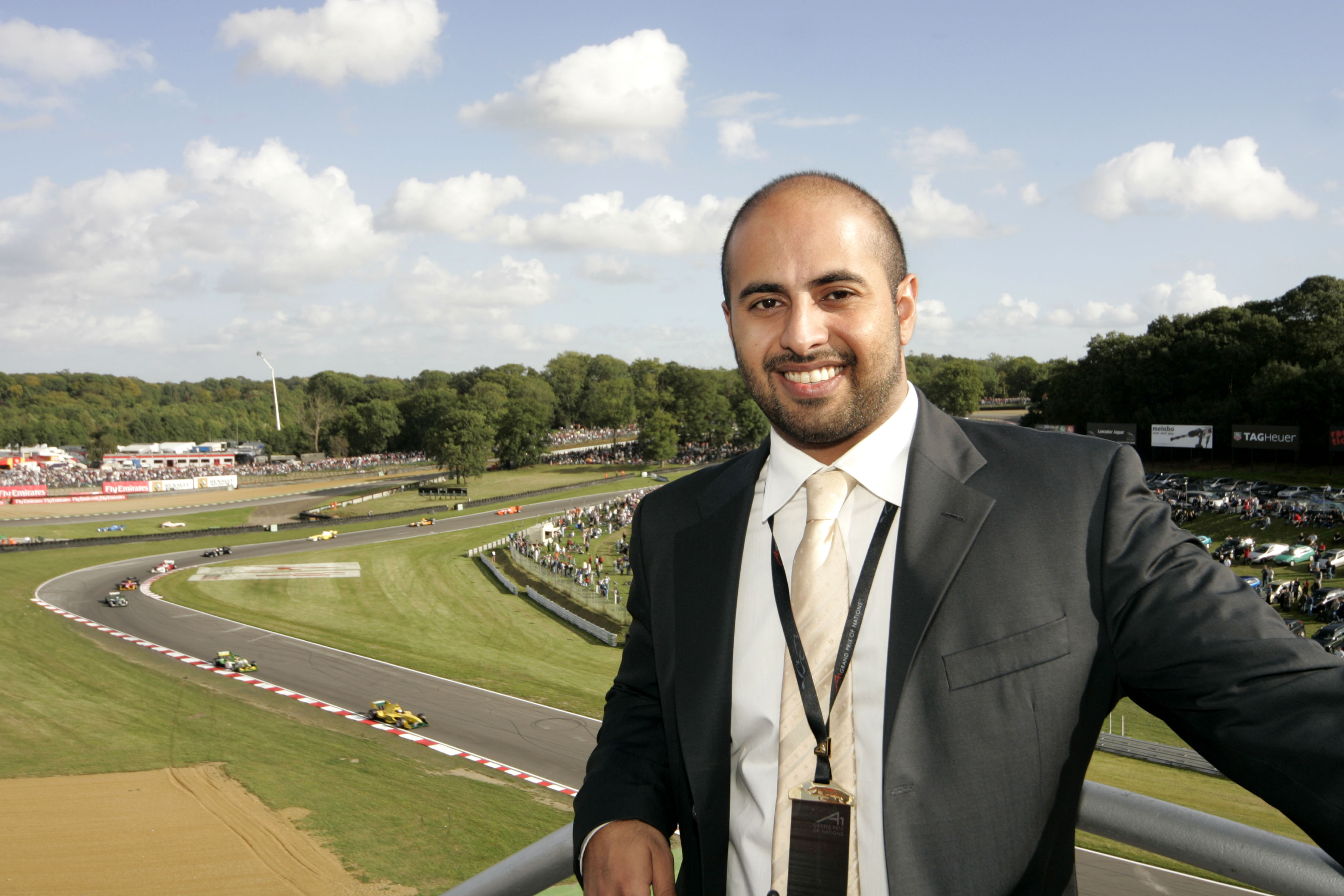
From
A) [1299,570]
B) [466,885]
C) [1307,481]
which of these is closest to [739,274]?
[466,885]

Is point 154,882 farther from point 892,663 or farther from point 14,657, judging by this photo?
point 14,657

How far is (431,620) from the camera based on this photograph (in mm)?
42656

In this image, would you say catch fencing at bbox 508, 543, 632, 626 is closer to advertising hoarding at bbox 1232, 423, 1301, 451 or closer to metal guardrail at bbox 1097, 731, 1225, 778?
metal guardrail at bbox 1097, 731, 1225, 778

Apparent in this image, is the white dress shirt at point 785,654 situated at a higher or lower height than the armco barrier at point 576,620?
higher

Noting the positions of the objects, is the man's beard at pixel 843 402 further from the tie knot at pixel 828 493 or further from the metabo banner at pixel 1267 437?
the metabo banner at pixel 1267 437

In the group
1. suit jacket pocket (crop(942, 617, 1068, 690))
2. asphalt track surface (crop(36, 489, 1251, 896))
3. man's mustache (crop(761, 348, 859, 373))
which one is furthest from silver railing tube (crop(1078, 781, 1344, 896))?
asphalt track surface (crop(36, 489, 1251, 896))

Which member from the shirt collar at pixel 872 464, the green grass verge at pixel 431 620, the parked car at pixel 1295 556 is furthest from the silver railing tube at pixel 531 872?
the parked car at pixel 1295 556

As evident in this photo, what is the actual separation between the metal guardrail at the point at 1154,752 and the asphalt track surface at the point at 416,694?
5.95 meters

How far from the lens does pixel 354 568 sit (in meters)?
53.7

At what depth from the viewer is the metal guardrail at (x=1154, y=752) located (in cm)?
2105

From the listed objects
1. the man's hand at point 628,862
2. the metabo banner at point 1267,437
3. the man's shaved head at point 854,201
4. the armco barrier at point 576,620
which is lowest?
the armco barrier at point 576,620

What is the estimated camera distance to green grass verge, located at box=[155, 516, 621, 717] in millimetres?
32562

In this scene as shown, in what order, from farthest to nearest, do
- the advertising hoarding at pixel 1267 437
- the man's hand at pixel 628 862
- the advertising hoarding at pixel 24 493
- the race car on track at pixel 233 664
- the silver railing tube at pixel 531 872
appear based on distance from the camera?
the advertising hoarding at pixel 24 493, the advertising hoarding at pixel 1267 437, the race car on track at pixel 233 664, the silver railing tube at pixel 531 872, the man's hand at pixel 628 862

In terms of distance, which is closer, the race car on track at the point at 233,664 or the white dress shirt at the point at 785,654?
the white dress shirt at the point at 785,654
